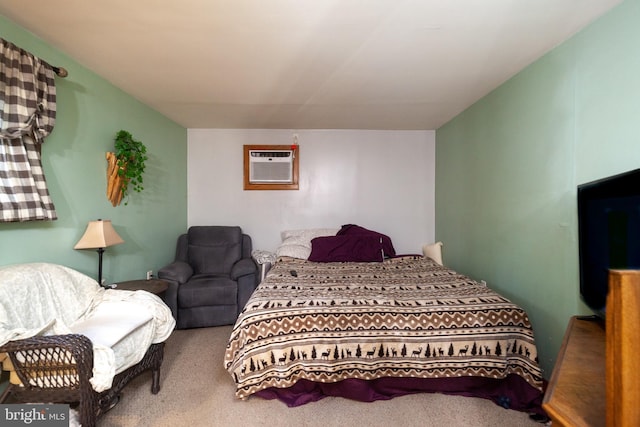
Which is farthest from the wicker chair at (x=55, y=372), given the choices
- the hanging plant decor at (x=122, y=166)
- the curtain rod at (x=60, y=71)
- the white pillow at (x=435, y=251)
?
the white pillow at (x=435, y=251)

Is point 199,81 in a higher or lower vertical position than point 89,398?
higher

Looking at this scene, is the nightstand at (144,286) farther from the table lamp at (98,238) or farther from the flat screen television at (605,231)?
the flat screen television at (605,231)

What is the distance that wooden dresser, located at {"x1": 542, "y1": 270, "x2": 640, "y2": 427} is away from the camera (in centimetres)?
57

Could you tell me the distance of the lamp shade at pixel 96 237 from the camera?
6.55ft

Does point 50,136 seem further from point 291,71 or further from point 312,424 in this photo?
point 312,424

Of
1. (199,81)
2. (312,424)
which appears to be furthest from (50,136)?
(312,424)

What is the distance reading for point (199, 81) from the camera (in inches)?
92.7

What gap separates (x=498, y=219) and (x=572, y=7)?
150 centimetres

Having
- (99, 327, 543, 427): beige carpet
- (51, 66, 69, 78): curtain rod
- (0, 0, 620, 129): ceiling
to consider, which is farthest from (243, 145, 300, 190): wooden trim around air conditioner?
(99, 327, 543, 427): beige carpet

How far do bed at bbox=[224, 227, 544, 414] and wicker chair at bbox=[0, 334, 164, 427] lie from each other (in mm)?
688

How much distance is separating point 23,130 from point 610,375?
267 cm

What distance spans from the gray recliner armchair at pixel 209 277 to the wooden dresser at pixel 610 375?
2684 millimetres

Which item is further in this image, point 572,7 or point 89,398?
point 572,7

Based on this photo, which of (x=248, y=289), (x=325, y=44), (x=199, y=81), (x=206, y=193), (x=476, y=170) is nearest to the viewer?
(x=325, y=44)
